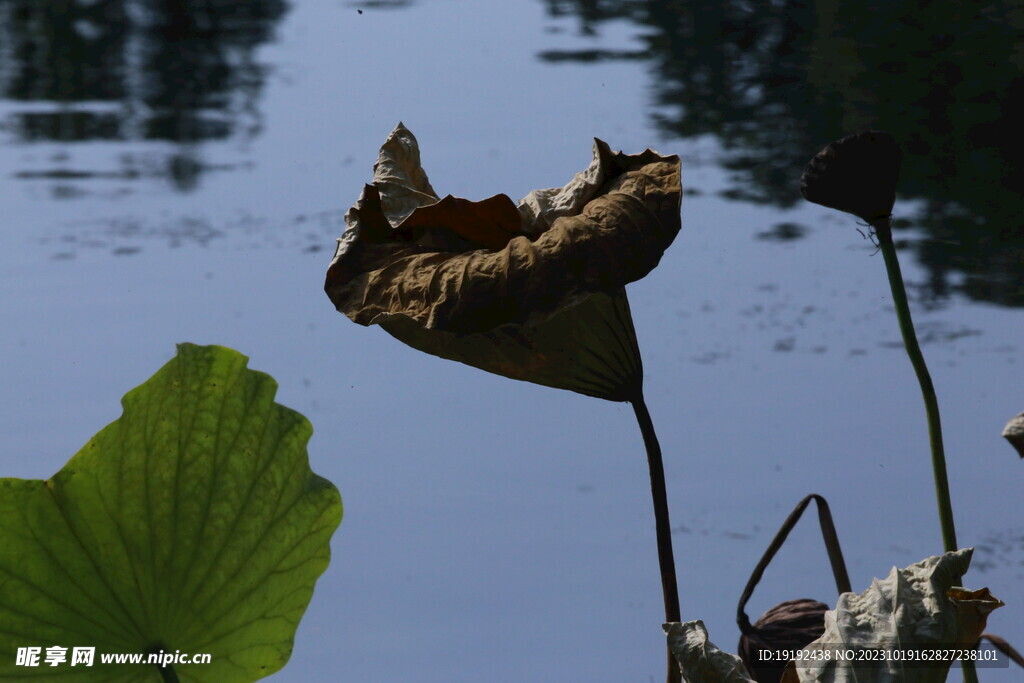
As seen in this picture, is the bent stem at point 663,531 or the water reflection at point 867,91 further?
the water reflection at point 867,91

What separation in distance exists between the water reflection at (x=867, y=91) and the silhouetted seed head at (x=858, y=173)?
1.30m

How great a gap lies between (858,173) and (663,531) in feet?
0.37

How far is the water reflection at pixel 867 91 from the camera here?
1611mm

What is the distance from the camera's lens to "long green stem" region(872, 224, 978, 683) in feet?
0.88

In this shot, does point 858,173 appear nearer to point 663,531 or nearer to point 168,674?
point 663,531

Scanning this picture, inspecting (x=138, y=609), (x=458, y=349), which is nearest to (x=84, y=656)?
(x=138, y=609)

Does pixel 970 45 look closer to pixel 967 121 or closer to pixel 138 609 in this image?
pixel 967 121

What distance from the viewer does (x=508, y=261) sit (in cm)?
27

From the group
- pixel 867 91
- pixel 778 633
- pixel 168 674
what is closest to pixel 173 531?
pixel 168 674

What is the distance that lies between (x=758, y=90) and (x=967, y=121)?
0.38 metres

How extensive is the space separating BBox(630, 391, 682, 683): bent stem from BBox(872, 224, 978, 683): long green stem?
73mm

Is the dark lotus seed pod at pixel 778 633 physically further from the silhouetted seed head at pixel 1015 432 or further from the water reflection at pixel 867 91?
the water reflection at pixel 867 91

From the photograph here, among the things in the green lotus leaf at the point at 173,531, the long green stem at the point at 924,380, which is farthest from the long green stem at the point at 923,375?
the green lotus leaf at the point at 173,531

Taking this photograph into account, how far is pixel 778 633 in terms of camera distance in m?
0.34
